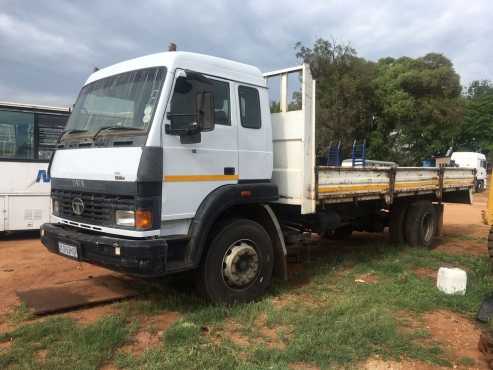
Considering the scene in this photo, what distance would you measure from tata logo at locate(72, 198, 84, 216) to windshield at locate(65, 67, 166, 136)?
74cm

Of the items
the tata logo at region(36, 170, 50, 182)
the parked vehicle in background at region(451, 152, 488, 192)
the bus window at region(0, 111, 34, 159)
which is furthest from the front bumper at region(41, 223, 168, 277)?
the parked vehicle in background at region(451, 152, 488, 192)

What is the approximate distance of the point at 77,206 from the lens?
4.56m

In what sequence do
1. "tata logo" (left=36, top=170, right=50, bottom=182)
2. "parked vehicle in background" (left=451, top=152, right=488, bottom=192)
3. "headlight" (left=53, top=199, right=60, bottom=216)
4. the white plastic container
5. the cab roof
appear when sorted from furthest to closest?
"parked vehicle in background" (left=451, top=152, right=488, bottom=192)
"tata logo" (left=36, top=170, right=50, bottom=182)
the white plastic container
"headlight" (left=53, top=199, right=60, bottom=216)
the cab roof

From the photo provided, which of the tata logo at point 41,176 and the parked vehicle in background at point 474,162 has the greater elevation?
the parked vehicle in background at point 474,162

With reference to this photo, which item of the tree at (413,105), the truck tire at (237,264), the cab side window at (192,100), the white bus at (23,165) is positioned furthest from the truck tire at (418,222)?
the tree at (413,105)

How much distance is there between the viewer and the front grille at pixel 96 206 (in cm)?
411

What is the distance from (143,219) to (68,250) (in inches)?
42.3

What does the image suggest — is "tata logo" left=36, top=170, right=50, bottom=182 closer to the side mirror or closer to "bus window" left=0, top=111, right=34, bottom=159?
"bus window" left=0, top=111, right=34, bottom=159

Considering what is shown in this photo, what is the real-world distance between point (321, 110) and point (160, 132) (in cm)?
1932

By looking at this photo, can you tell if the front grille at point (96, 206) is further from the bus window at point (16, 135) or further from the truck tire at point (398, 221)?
the truck tire at point (398, 221)

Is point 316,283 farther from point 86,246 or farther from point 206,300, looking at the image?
point 86,246

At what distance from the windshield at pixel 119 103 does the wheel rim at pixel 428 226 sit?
633cm

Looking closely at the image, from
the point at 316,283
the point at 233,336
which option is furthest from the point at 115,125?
the point at 316,283

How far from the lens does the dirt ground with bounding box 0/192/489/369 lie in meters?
4.01
